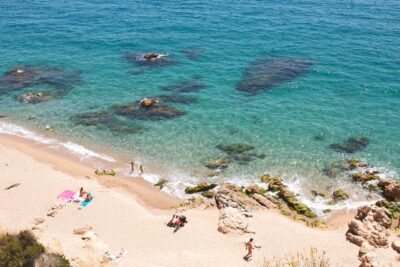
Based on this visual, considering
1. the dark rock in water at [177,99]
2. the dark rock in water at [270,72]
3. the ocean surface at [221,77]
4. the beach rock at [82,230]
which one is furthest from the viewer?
the dark rock in water at [270,72]

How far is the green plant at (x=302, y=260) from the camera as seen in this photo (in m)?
30.7

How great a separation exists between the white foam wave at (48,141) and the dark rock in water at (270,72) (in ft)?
75.3

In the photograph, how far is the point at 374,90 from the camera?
58.2m

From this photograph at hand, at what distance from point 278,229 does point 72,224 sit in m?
17.6

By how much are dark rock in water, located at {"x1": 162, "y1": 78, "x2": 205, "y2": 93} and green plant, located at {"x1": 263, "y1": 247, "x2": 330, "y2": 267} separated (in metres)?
32.5

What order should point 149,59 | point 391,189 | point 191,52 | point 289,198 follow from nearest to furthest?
point 289,198
point 391,189
point 149,59
point 191,52

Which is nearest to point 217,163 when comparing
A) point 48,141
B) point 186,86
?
point 186,86

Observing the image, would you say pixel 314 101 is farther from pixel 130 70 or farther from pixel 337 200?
pixel 130 70

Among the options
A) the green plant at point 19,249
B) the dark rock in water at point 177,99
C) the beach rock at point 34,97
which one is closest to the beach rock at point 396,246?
the green plant at point 19,249

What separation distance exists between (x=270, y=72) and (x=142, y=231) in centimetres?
3637

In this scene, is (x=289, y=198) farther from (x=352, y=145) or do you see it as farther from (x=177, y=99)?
(x=177, y=99)

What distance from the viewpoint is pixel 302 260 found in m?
31.4

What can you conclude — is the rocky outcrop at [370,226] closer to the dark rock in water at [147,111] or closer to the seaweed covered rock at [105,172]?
the seaweed covered rock at [105,172]

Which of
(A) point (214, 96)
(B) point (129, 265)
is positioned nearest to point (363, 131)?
(A) point (214, 96)
